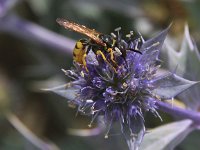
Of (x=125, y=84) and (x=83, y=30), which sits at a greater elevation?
(x=83, y=30)

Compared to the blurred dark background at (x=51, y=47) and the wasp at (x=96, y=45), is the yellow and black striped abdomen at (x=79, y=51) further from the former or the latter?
the blurred dark background at (x=51, y=47)

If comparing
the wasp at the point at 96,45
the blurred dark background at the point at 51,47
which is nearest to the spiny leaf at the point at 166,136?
the wasp at the point at 96,45

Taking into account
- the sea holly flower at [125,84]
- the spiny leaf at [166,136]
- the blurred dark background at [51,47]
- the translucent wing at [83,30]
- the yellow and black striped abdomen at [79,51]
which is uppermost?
the translucent wing at [83,30]

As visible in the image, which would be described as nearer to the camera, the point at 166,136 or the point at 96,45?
the point at 96,45

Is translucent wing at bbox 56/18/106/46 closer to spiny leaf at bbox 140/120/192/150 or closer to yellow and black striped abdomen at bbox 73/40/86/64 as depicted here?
yellow and black striped abdomen at bbox 73/40/86/64

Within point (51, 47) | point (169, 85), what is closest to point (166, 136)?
point (169, 85)

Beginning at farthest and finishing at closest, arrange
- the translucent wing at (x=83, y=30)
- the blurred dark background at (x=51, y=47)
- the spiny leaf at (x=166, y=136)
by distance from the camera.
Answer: the blurred dark background at (x=51, y=47)
the spiny leaf at (x=166, y=136)
the translucent wing at (x=83, y=30)

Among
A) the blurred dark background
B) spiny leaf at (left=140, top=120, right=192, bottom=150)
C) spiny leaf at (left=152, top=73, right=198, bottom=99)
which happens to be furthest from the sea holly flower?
the blurred dark background

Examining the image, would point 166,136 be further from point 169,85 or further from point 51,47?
point 51,47
